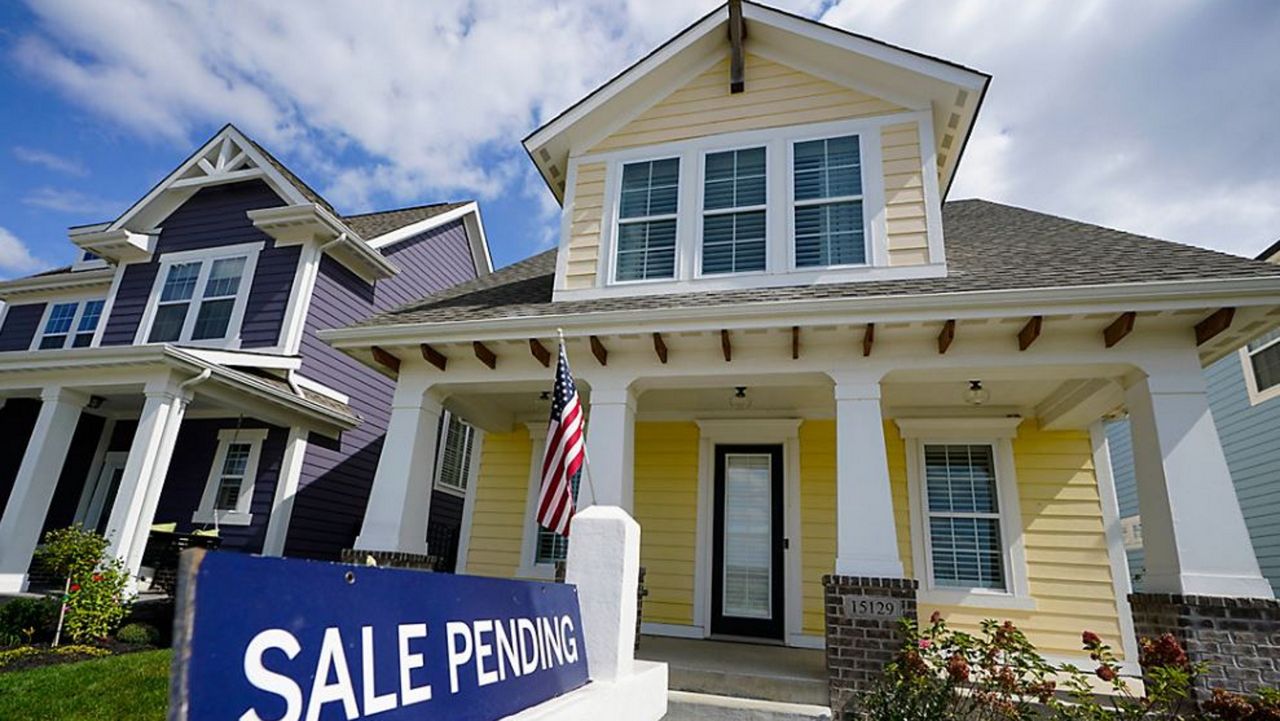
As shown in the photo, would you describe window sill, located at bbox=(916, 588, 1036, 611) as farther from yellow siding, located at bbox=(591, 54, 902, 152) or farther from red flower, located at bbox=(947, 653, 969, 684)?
yellow siding, located at bbox=(591, 54, 902, 152)

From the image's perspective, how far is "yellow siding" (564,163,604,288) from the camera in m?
6.97

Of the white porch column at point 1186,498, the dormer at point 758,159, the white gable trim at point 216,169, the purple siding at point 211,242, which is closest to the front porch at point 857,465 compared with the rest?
the white porch column at point 1186,498

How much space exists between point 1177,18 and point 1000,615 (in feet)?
23.7

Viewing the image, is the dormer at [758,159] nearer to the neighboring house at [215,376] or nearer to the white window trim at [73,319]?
the neighboring house at [215,376]

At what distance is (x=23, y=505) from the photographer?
7980 mm

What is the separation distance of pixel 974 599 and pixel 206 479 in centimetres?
1108

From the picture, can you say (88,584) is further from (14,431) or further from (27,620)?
(14,431)

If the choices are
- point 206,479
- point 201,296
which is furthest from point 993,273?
point 201,296

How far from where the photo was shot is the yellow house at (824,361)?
496cm

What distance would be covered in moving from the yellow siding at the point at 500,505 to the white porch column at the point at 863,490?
461 cm

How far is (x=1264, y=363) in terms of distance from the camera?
920 cm

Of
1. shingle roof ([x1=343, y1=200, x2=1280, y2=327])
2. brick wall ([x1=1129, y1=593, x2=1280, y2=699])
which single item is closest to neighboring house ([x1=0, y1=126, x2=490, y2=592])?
shingle roof ([x1=343, y1=200, x2=1280, y2=327])

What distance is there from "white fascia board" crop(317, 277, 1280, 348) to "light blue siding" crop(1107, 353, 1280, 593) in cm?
666

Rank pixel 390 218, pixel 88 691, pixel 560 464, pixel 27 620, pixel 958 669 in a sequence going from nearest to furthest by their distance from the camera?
pixel 560 464, pixel 958 669, pixel 88 691, pixel 27 620, pixel 390 218
